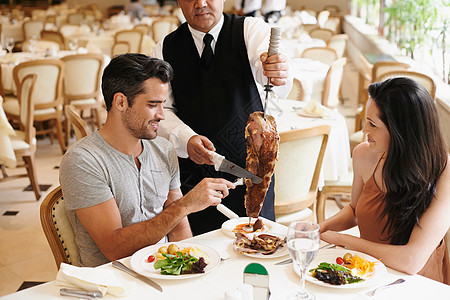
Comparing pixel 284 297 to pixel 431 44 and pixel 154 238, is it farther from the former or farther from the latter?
pixel 431 44

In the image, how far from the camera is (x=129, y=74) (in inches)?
81.1

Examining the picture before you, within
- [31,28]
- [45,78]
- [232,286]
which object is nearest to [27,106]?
[45,78]

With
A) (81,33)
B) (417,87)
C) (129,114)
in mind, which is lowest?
(81,33)

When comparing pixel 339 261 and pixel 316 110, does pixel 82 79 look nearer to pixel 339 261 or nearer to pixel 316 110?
pixel 316 110

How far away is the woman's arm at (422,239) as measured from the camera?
1813 mm

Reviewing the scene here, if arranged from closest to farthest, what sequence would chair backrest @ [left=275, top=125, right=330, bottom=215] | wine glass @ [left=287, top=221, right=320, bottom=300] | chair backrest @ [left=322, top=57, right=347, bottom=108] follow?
wine glass @ [left=287, top=221, right=320, bottom=300] → chair backrest @ [left=275, top=125, right=330, bottom=215] → chair backrest @ [left=322, top=57, right=347, bottom=108]

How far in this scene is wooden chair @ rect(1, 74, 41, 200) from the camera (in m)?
4.62

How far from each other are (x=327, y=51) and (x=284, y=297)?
600cm

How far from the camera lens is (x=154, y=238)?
1.99 meters

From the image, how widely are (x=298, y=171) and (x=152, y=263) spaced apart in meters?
1.64

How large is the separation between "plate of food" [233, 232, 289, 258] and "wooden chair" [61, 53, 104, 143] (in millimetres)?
4597

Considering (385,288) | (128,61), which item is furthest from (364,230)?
(128,61)

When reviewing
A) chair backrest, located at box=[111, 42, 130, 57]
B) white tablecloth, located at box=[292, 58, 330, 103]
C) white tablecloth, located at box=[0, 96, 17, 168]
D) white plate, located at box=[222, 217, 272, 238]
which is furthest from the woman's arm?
chair backrest, located at box=[111, 42, 130, 57]

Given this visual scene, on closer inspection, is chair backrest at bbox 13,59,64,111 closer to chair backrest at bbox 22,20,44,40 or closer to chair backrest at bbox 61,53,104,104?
chair backrest at bbox 61,53,104,104
